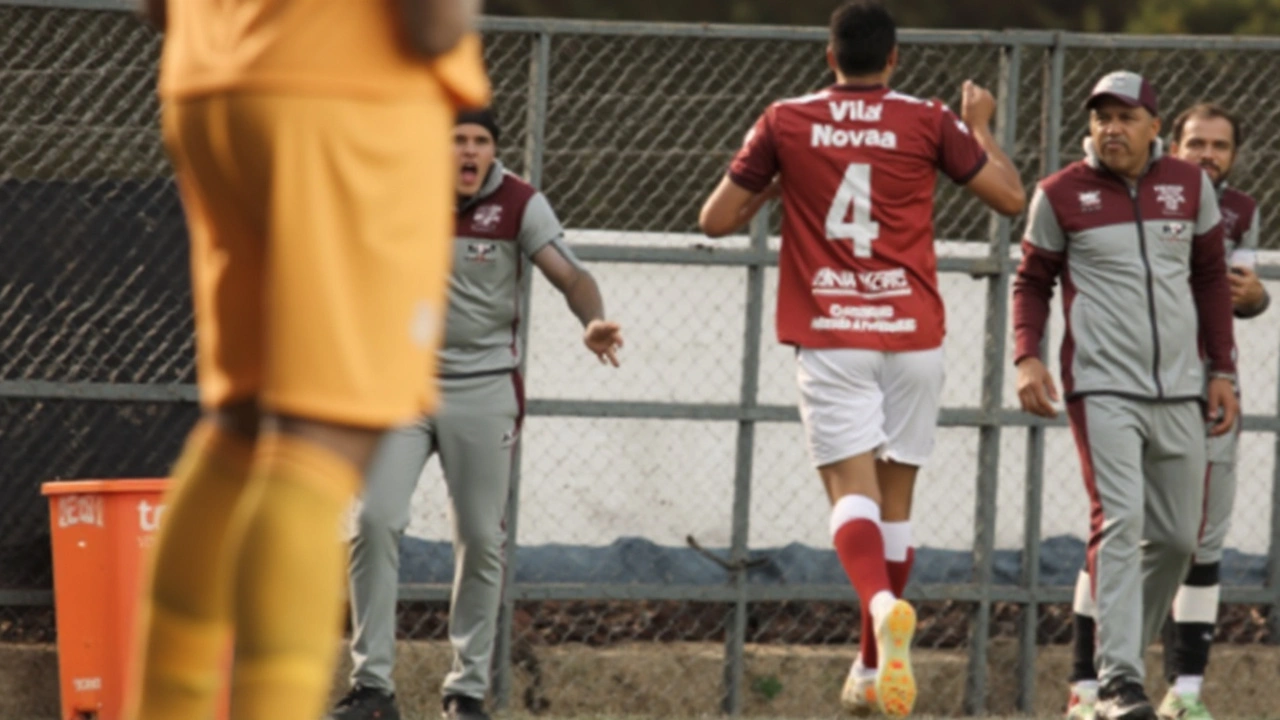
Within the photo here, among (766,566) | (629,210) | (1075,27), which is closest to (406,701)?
(766,566)

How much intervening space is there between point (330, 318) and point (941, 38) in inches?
246

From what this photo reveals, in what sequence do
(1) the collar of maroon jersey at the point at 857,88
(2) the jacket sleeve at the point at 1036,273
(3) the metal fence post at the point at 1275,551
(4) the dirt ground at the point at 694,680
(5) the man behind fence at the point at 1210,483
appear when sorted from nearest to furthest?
(1) the collar of maroon jersey at the point at 857,88 → (2) the jacket sleeve at the point at 1036,273 → (5) the man behind fence at the point at 1210,483 → (4) the dirt ground at the point at 694,680 → (3) the metal fence post at the point at 1275,551

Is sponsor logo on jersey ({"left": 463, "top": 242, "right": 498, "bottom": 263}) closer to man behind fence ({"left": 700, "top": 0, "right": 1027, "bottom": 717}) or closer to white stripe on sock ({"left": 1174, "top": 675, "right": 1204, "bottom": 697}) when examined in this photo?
man behind fence ({"left": 700, "top": 0, "right": 1027, "bottom": 717})

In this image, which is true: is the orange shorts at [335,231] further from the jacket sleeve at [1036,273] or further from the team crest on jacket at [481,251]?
the jacket sleeve at [1036,273]

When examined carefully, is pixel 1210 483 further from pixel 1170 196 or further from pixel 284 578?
pixel 284 578

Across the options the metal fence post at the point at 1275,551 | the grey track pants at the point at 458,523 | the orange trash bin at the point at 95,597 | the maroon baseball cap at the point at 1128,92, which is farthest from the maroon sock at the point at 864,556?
the metal fence post at the point at 1275,551

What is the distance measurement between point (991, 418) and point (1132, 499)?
78.5 inches

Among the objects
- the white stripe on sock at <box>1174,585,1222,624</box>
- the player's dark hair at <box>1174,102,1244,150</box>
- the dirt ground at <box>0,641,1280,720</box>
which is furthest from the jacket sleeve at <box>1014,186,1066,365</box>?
the dirt ground at <box>0,641,1280,720</box>

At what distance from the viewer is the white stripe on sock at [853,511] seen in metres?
6.63

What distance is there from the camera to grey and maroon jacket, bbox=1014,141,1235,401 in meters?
7.08

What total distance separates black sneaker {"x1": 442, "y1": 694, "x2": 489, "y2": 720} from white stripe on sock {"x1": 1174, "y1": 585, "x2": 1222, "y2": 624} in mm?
2606

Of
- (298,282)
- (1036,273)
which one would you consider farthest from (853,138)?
(298,282)

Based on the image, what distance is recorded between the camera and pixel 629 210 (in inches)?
351

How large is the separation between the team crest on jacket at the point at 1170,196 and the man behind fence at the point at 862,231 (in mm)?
495
